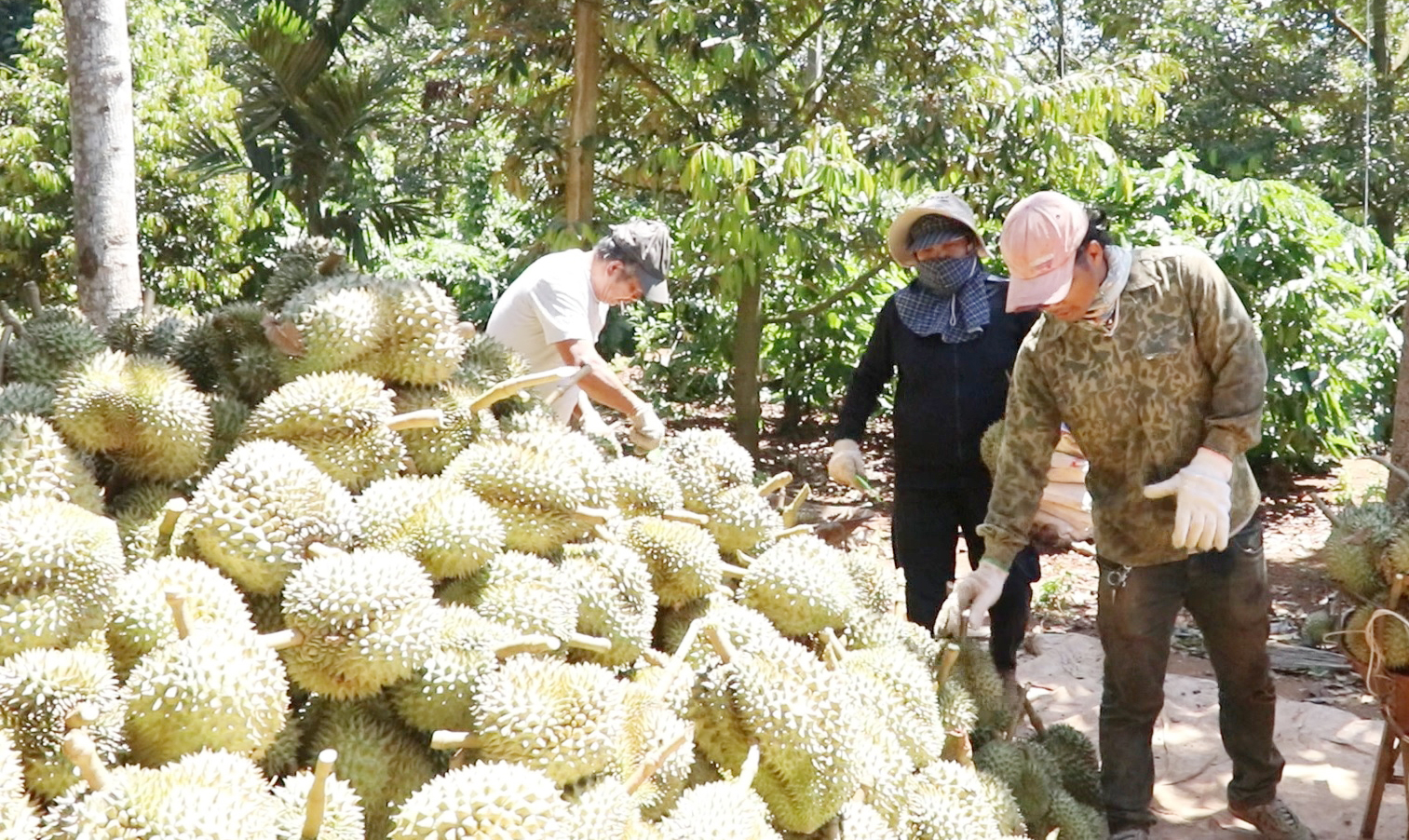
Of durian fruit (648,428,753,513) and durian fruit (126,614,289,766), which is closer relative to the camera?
durian fruit (126,614,289,766)

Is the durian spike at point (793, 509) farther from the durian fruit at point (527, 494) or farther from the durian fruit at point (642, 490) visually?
the durian fruit at point (527, 494)

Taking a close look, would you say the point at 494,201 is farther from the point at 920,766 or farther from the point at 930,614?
the point at 920,766

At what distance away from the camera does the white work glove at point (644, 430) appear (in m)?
2.79

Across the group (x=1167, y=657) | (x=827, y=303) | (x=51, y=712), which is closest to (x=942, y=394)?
(x=1167, y=657)

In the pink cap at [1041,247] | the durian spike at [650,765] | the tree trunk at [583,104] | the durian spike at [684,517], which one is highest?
the tree trunk at [583,104]

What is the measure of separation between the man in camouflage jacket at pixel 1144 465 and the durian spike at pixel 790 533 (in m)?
0.50

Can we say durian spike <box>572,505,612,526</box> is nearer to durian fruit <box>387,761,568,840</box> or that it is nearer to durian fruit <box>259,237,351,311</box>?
durian fruit <box>387,761,568,840</box>

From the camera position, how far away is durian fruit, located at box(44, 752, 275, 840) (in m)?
1.22

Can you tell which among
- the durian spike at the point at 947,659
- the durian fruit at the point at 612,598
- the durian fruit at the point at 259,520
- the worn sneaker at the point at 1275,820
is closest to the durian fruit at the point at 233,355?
the durian fruit at the point at 259,520

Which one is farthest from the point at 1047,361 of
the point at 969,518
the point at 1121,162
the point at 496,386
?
the point at 1121,162

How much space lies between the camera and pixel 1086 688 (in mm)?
4676

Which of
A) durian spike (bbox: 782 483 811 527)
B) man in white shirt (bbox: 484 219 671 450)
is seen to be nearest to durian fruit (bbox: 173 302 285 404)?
durian spike (bbox: 782 483 811 527)

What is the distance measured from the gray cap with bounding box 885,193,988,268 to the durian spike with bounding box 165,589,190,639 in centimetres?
266

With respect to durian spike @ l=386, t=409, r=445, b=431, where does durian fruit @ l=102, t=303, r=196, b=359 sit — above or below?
above
